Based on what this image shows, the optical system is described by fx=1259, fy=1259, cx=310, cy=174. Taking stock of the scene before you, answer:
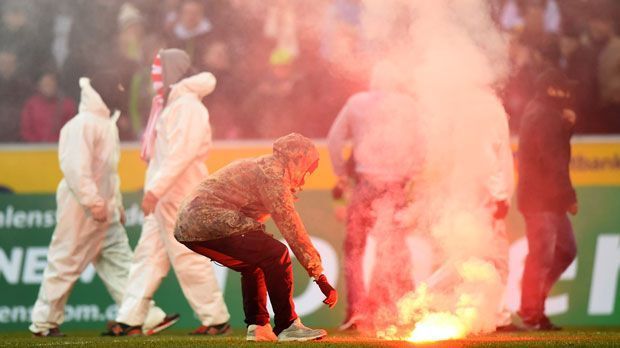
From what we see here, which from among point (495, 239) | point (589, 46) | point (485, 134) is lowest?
point (495, 239)

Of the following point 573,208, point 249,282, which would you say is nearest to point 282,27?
point 573,208

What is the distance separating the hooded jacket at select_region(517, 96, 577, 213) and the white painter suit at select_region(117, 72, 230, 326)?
10.2 feet

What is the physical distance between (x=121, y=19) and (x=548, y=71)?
14.4ft

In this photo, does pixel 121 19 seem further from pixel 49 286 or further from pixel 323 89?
pixel 49 286

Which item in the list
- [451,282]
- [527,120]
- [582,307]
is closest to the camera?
[451,282]

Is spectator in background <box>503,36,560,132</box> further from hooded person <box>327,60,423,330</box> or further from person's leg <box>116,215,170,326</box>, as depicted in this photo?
person's leg <box>116,215,170,326</box>

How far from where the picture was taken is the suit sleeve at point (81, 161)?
11.1 m

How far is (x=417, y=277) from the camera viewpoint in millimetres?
12117

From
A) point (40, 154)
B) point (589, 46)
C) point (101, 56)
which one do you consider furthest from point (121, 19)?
point (589, 46)

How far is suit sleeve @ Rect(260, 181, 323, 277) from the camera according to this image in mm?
8453

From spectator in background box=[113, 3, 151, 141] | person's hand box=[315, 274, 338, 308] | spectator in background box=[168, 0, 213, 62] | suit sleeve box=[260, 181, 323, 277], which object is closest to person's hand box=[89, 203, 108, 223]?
spectator in background box=[113, 3, 151, 141]

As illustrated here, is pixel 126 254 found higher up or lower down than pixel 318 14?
lower down

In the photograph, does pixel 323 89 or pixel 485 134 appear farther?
pixel 323 89

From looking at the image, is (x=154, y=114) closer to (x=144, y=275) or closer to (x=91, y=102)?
(x=91, y=102)
